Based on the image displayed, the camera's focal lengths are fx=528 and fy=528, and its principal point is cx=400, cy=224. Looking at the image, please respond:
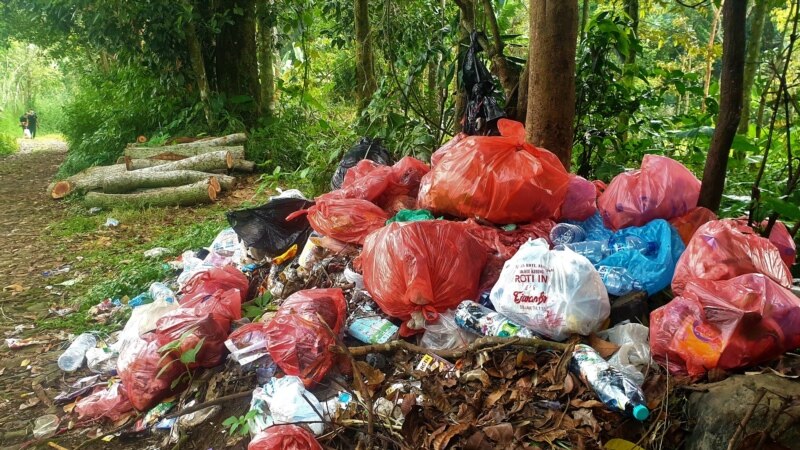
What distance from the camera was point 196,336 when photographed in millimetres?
2416

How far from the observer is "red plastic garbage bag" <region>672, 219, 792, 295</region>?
1974 millimetres

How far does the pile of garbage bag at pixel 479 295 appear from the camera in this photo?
1.80 m

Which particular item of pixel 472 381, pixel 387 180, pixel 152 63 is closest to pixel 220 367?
pixel 472 381

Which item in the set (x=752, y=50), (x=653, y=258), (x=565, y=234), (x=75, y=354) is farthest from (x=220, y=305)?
(x=752, y=50)

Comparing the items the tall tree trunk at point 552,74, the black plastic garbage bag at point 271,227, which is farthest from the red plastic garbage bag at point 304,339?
the tall tree trunk at point 552,74

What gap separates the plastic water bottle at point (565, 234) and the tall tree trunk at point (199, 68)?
21.3ft

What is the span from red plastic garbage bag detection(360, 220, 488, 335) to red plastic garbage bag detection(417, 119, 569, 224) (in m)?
0.35

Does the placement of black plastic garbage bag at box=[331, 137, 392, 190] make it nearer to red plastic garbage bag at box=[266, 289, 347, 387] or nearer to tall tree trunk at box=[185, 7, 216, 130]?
red plastic garbage bag at box=[266, 289, 347, 387]

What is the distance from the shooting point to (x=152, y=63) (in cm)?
771

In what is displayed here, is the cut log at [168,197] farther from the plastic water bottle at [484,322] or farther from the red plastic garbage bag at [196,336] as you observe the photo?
the plastic water bottle at [484,322]

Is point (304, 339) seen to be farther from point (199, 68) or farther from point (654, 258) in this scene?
A: point (199, 68)

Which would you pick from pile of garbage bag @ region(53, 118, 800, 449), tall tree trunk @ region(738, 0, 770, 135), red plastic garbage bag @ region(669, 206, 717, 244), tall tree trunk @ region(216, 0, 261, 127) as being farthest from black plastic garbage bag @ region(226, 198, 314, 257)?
Result: tall tree trunk @ region(216, 0, 261, 127)

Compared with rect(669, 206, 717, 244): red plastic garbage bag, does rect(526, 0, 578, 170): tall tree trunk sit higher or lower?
higher

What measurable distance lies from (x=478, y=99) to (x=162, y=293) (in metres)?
2.32
